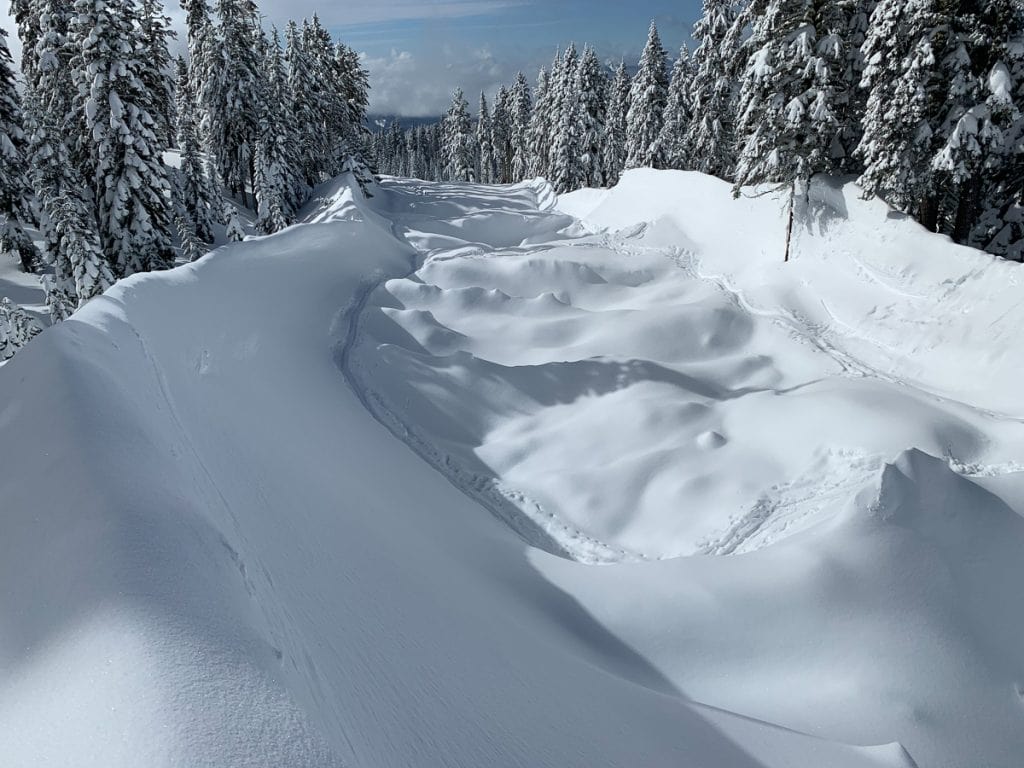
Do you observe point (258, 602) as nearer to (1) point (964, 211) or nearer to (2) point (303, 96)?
(1) point (964, 211)

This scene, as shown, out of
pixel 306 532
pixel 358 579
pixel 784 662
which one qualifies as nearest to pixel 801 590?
pixel 784 662

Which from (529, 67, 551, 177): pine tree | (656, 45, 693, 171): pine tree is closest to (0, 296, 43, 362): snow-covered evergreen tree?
(656, 45, 693, 171): pine tree

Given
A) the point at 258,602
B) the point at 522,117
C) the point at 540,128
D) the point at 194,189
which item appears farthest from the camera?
the point at 522,117

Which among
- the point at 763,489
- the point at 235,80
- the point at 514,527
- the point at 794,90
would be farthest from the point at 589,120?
the point at 514,527

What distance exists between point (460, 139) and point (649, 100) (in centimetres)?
2959

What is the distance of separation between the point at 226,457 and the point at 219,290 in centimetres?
656

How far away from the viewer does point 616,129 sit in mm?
49969

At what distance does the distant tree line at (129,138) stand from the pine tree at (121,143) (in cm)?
4

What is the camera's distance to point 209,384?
333 inches

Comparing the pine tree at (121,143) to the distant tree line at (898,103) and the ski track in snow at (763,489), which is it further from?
the distant tree line at (898,103)

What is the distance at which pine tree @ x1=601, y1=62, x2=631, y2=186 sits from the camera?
4756 centimetres

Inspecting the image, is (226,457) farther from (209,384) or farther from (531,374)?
(531,374)

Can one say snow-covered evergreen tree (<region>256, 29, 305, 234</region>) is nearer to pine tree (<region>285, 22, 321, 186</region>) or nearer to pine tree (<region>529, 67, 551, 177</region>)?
pine tree (<region>285, 22, 321, 186</region>)

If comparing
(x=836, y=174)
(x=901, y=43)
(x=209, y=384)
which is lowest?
(x=209, y=384)
